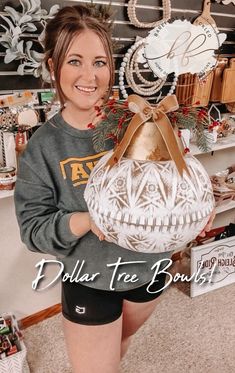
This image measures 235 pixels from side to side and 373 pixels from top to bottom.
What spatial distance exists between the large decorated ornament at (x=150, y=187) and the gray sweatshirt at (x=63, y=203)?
0.20m

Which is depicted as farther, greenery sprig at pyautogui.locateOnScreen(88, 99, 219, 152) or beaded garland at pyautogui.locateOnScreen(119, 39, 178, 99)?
beaded garland at pyautogui.locateOnScreen(119, 39, 178, 99)

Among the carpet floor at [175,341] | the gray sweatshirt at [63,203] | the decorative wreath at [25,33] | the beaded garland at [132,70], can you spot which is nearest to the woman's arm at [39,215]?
the gray sweatshirt at [63,203]

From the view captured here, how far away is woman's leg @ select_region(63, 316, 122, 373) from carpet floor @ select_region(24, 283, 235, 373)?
0.73 m

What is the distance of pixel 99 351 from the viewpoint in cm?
104

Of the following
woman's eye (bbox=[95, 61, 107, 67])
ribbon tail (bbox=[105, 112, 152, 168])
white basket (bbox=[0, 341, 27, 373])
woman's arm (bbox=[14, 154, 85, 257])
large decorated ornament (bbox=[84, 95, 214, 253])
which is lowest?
white basket (bbox=[0, 341, 27, 373])

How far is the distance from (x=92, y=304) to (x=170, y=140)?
0.55 meters

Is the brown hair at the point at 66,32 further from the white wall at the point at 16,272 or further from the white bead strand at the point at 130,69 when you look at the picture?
the white wall at the point at 16,272

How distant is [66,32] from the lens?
917 mm

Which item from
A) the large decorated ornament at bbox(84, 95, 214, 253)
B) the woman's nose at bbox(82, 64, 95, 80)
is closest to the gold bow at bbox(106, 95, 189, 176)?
the large decorated ornament at bbox(84, 95, 214, 253)

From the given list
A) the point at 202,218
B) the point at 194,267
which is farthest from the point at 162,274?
the point at 194,267

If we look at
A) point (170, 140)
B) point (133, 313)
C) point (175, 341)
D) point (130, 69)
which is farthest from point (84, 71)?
point (175, 341)

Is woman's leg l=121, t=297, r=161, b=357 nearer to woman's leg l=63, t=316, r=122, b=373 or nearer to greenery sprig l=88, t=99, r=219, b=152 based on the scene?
woman's leg l=63, t=316, r=122, b=373

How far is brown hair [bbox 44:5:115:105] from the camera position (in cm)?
92

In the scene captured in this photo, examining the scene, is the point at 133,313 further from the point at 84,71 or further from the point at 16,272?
the point at 16,272
